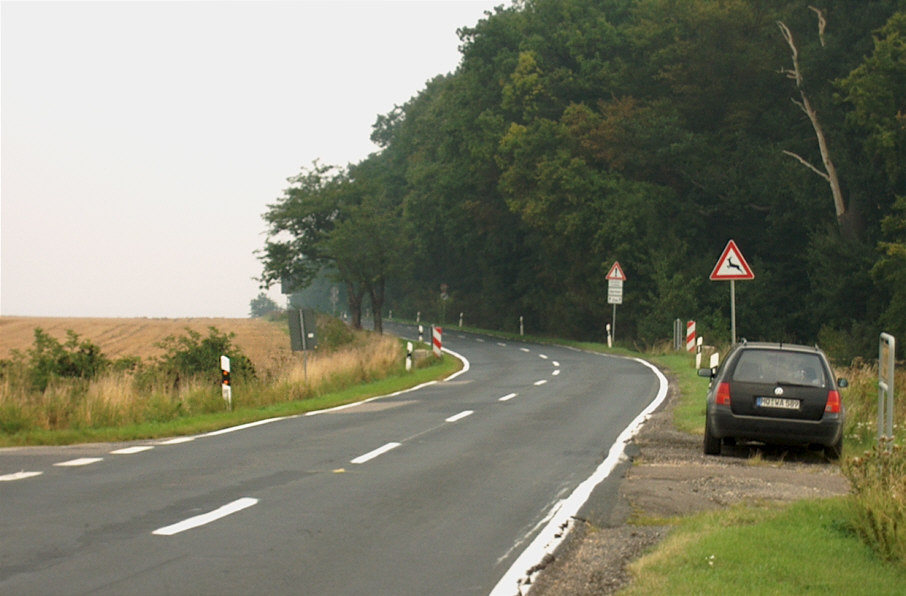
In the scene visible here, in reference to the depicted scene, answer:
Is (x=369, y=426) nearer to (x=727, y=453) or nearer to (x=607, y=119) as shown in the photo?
(x=727, y=453)

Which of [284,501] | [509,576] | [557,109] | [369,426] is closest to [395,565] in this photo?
[509,576]

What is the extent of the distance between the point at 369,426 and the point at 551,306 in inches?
1846

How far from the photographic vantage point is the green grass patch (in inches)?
261

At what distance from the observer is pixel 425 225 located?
72688 millimetres

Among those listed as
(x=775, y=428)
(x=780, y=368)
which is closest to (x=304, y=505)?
(x=775, y=428)

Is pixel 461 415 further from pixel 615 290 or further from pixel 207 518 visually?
pixel 615 290

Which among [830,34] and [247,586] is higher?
[830,34]

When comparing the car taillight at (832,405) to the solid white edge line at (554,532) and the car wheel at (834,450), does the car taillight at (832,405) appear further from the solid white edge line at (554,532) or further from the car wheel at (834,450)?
the solid white edge line at (554,532)

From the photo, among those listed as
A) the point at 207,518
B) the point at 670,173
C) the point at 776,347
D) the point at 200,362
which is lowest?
the point at 207,518

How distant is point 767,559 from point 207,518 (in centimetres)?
433

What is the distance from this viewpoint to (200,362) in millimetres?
26141

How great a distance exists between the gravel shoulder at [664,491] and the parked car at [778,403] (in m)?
0.32

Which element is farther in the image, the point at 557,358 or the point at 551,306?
the point at 551,306

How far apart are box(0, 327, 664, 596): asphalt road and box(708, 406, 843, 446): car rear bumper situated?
1355 millimetres
